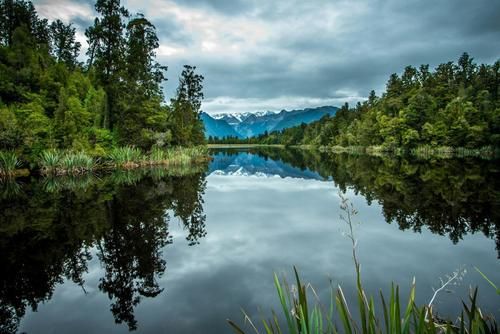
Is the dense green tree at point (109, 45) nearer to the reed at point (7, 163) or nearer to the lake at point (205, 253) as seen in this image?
the reed at point (7, 163)

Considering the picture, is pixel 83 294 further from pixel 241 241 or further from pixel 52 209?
pixel 52 209

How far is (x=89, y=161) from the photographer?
23406 millimetres

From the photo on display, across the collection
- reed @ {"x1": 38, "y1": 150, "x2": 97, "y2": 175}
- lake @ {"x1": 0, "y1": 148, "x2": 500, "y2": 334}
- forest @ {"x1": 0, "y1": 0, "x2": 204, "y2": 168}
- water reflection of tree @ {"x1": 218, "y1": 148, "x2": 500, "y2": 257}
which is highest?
forest @ {"x1": 0, "y1": 0, "x2": 204, "y2": 168}

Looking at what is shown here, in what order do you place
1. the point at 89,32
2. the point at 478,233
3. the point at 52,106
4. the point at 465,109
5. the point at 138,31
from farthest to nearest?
the point at 465,109
the point at 138,31
the point at 89,32
the point at 52,106
the point at 478,233

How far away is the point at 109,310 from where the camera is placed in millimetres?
4734

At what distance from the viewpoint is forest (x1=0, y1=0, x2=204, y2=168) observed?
23.4 meters

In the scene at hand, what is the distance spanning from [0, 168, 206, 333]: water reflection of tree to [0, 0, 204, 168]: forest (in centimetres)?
1062

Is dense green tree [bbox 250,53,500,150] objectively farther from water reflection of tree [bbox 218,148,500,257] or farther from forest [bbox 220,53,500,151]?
water reflection of tree [bbox 218,148,500,257]

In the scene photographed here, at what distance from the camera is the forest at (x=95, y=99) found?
76.8ft

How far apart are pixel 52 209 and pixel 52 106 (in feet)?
64.7

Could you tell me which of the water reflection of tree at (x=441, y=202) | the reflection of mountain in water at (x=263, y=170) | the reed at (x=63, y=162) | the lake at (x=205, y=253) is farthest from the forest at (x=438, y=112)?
the reed at (x=63, y=162)

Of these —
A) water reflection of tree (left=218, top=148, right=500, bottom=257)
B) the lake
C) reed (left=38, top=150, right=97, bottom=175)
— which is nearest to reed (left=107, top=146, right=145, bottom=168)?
reed (left=38, top=150, right=97, bottom=175)

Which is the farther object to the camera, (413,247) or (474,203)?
(474,203)

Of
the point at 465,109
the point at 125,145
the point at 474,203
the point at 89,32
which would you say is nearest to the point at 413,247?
the point at 474,203
